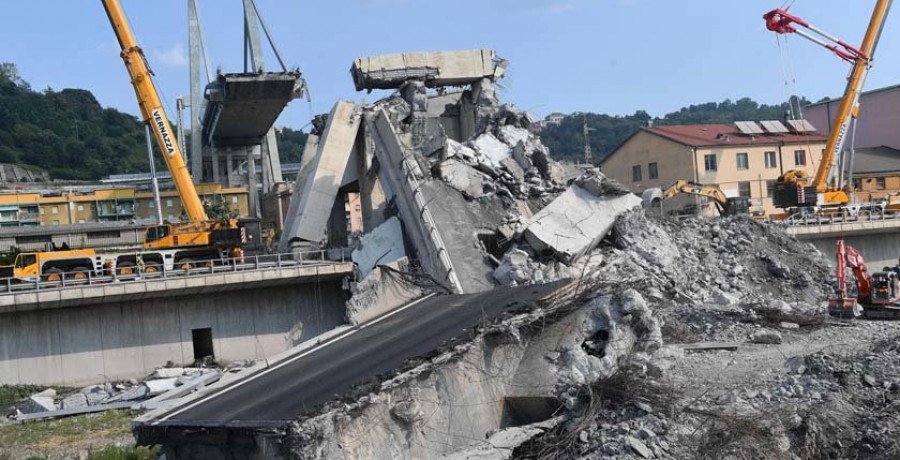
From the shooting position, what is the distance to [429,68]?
124ft

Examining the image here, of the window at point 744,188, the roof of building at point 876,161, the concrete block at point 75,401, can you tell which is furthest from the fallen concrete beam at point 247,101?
the roof of building at point 876,161

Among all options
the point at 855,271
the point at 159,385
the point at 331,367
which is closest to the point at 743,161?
the point at 855,271

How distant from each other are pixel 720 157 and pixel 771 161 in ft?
12.2

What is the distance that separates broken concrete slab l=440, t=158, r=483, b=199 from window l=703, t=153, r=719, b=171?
2303 centimetres

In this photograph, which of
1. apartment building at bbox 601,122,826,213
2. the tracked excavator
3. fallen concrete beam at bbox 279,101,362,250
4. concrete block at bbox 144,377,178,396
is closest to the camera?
concrete block at bbox 144,377,178,396

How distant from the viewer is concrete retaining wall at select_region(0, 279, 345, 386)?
26609mm

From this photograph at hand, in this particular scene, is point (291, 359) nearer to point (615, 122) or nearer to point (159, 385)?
point (159, 385)

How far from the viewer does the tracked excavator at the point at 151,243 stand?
94.4 ft

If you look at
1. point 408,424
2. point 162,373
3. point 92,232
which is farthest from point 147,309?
point 92,232

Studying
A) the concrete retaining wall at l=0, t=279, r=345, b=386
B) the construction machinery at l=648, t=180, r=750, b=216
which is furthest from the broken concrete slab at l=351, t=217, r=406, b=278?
the construction machinery at l=648, t=180, r=750, b=216

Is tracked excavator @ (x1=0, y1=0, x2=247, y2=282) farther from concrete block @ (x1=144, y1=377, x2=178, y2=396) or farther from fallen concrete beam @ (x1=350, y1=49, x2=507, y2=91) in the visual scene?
fallen concrete beam @ (x1=350, y1=49, x2=507, y2=91)

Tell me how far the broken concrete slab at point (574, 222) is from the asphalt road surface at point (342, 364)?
655 centimetres

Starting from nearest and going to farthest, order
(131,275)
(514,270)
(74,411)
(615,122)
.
A: (74,411) → (514,270) → (131,275) → (615,122)

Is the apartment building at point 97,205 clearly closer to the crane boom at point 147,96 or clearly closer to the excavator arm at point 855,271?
the crane boom at point 147,96
